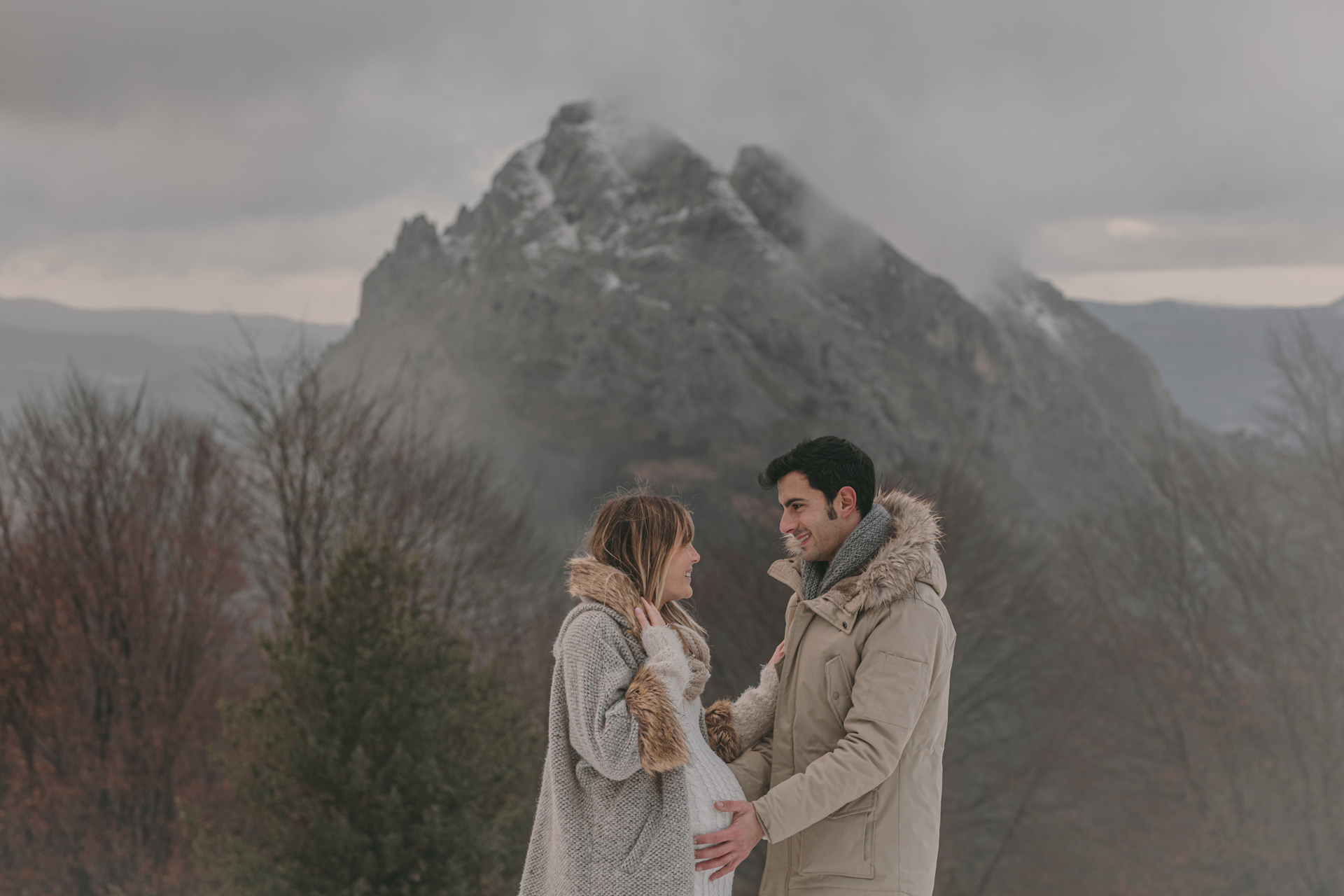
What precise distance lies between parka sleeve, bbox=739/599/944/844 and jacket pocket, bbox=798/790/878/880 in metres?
0.10

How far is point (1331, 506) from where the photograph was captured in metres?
20.5

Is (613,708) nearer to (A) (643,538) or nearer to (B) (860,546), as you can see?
(A) (643,538)

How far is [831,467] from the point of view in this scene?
10.2ft

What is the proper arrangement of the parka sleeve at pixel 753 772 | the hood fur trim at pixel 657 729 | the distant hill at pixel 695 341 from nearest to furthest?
the hood fur trim at pixel 657 729 < the parka sleeve at pixel 753 772 < the distant hill at pixel 695 341

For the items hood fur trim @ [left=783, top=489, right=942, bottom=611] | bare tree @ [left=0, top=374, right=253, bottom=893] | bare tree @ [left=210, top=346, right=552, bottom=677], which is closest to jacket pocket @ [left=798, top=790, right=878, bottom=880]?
hood fur trim @ [left=783, top=489, right=942, bottom=611]

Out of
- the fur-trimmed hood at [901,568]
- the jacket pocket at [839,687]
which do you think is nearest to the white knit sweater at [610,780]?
the jacket pocket at [839,687]

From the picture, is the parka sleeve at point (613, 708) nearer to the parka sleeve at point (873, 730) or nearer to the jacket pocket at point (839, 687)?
the parka sleeve at point (873, 730)

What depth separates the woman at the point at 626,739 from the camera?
9.25 ft

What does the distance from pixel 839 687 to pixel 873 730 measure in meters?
0.20

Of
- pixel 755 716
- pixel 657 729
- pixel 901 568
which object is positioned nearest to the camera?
pixel 657 729

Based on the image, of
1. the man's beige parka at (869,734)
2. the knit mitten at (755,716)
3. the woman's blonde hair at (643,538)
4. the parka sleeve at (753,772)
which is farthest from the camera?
the knit mitten at (755,716)

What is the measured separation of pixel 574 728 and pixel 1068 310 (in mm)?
138239

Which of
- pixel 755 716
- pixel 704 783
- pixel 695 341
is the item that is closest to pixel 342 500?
pixel 755 716

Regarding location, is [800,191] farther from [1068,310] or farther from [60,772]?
[60,772]
